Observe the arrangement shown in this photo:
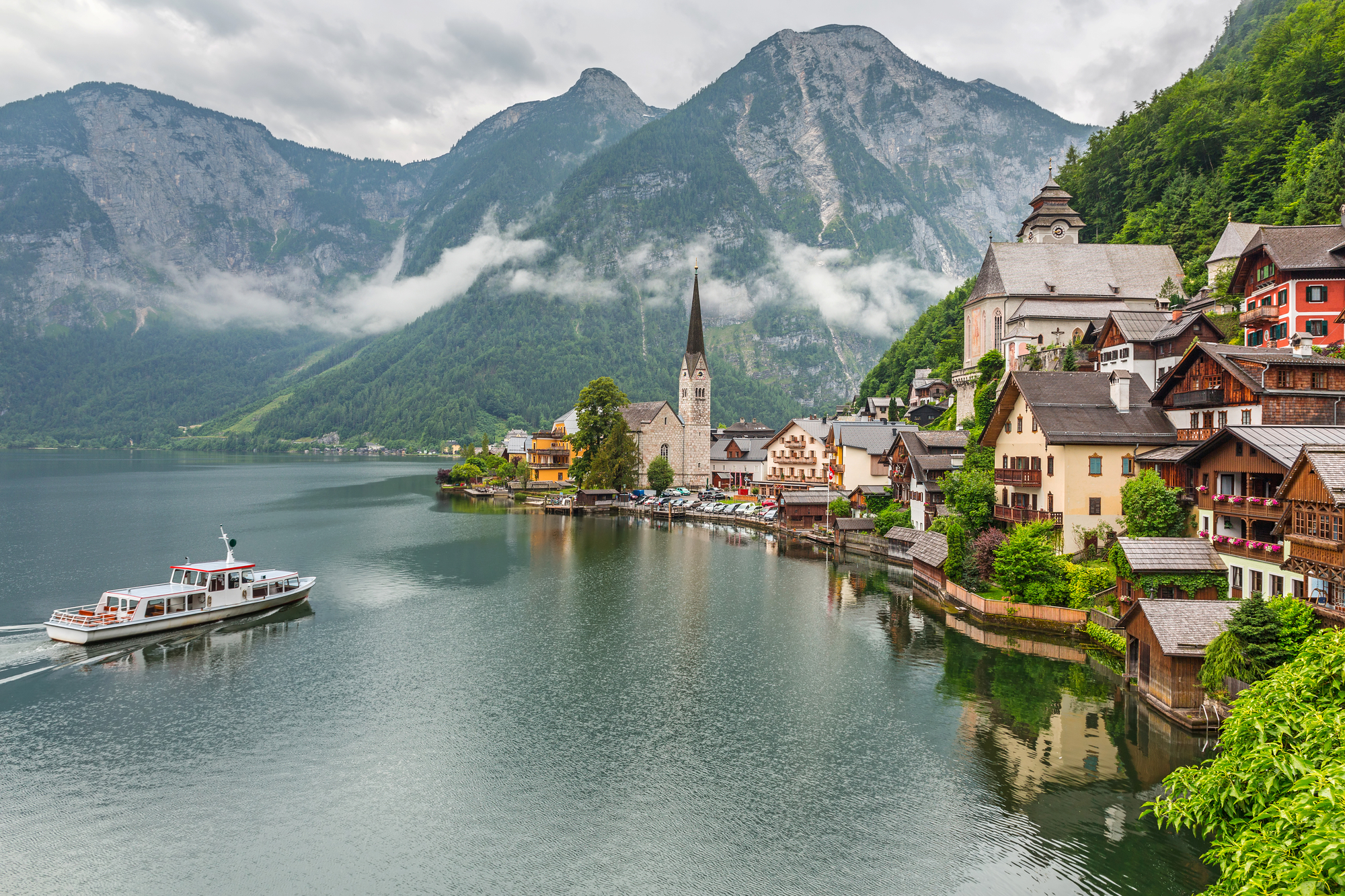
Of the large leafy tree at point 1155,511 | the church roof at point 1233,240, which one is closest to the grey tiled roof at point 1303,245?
the church roof at point 1233,240

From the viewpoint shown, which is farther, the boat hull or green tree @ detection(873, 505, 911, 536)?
green tree @ detection(873, 505, 911, 536)

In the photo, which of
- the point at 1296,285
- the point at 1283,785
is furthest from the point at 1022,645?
the point at 1283,785

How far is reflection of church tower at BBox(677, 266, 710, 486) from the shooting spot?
128625mm

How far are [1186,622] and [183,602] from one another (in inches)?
1913

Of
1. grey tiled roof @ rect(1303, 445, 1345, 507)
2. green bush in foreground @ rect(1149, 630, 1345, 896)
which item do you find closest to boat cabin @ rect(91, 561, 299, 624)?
green bush in foreground @ rect(1149, 630, 1345, 896)

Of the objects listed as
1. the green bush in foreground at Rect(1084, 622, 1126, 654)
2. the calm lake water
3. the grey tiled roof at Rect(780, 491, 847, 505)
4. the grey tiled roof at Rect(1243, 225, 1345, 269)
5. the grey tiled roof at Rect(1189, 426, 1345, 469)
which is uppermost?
the grey tiled roof at Rect(1243, 225, 1345, 269)

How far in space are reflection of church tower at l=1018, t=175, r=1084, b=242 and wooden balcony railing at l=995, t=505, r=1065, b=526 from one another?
170 feet

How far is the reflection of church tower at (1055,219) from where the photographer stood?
87.4 m

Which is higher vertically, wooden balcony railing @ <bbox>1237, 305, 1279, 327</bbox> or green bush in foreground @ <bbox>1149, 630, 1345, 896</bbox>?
wooden balcony railing @ <bbox>1237, 305, 1279, 327</bbox>

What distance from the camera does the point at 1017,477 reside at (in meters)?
46.5

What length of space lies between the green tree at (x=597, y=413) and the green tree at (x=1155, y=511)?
8422 centimetres

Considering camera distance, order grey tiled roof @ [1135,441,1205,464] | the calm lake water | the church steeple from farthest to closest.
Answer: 1. the church steeple
2. grey tiled roof @ [1135,441,1205,464]
3. the calm lake water

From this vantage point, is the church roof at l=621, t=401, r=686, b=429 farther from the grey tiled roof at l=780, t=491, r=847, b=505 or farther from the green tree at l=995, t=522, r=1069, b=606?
the green tree at l=995, t=522, r=1069, b=606

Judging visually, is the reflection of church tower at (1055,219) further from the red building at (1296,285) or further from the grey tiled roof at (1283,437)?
the grey tiled roof at (1283,437)
